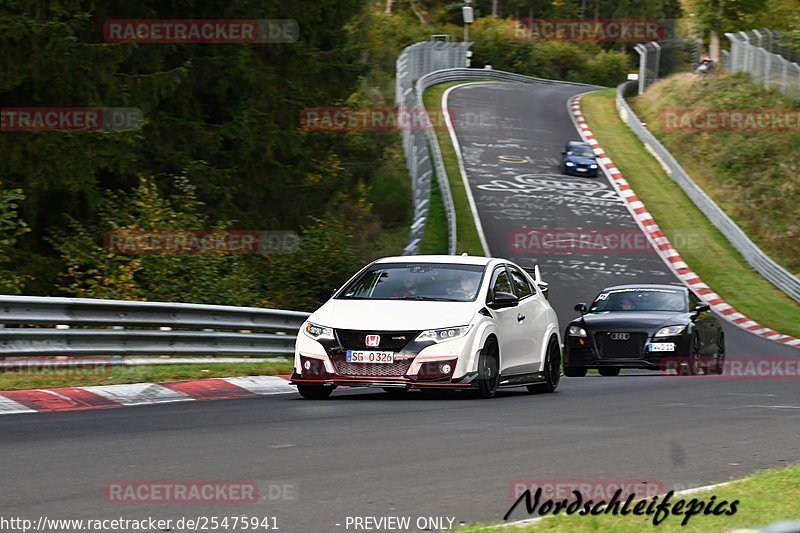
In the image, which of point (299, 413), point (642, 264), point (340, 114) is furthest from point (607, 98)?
point (299, 413)

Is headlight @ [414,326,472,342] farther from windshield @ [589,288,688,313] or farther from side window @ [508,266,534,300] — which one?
windshield @ [589,288,688,313]

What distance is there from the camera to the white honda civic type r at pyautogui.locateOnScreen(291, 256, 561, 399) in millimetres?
13336

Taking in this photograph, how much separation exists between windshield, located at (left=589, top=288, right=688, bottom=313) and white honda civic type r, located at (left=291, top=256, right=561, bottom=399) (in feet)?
19.8

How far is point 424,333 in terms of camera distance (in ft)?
43.9

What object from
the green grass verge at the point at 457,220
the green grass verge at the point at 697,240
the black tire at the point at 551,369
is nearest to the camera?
the black tire at the point at 551,369

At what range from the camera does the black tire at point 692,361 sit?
65.6ft

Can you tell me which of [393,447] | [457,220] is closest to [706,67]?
[457,220]

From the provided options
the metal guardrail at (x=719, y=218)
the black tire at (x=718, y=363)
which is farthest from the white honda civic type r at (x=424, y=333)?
the metal guardrail at (x=719, y=218)

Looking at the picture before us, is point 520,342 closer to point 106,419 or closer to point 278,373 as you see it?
point 278,373

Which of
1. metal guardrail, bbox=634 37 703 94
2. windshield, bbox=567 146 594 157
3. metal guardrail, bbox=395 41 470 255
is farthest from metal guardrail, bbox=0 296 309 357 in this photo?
metal guardrail, bbox=634 37 703 94

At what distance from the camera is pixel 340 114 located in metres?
32.4

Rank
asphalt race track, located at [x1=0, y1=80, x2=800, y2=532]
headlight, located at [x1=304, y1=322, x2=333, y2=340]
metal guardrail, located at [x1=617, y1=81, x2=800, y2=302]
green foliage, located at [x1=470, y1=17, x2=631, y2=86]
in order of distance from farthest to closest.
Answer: green foliage, located at [x1=470, y1=17, x2=631, y2=86], metal guardrail, located at [x1=617, y1=81, x2=800, y2=302], headlight, located at [x1=304, y1=322, x2=333, y2=340], asphalt race track, located at [x1=0, y1=80, x2=800, y2=532]

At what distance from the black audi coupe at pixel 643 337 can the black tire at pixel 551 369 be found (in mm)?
4100

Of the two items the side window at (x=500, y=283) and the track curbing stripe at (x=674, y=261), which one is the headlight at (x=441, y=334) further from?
the track curbing stripe at (x=674, y=261)
